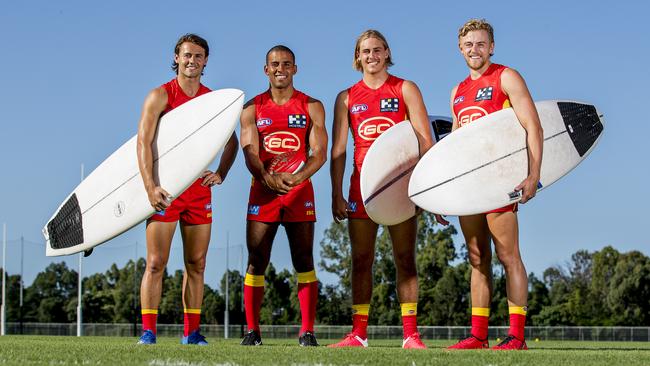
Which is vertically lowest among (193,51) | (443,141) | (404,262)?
(404,262)

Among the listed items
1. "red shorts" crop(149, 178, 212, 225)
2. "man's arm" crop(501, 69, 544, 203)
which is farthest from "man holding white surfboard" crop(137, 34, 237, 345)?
"man's arm" crop(501, 69, 544, 203)

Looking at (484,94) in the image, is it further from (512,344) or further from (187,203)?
(187,203)

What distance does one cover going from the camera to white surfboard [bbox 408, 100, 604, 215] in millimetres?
5797

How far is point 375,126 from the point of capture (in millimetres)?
6250

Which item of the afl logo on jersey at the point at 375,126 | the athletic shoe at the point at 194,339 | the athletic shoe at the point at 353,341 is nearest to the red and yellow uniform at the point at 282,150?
the afl logo on jersey at the point at 375,126

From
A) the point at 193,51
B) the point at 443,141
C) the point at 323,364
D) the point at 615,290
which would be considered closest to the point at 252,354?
the point at 323,364

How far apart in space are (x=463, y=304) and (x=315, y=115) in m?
32.0

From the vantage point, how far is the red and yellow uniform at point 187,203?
256 inches

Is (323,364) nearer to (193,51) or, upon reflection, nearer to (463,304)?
(193,51)

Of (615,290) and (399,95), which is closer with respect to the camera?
(399,95)

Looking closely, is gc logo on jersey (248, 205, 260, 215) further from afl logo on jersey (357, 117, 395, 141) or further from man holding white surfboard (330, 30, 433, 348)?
afl logo on jersey (357, 117, 395, 141)

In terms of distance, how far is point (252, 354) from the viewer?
496cm

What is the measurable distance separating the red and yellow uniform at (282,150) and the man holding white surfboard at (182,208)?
1.32 ft

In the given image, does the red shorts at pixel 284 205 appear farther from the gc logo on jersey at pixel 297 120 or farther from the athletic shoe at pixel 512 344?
the athletic shoe at pixel 512 344
